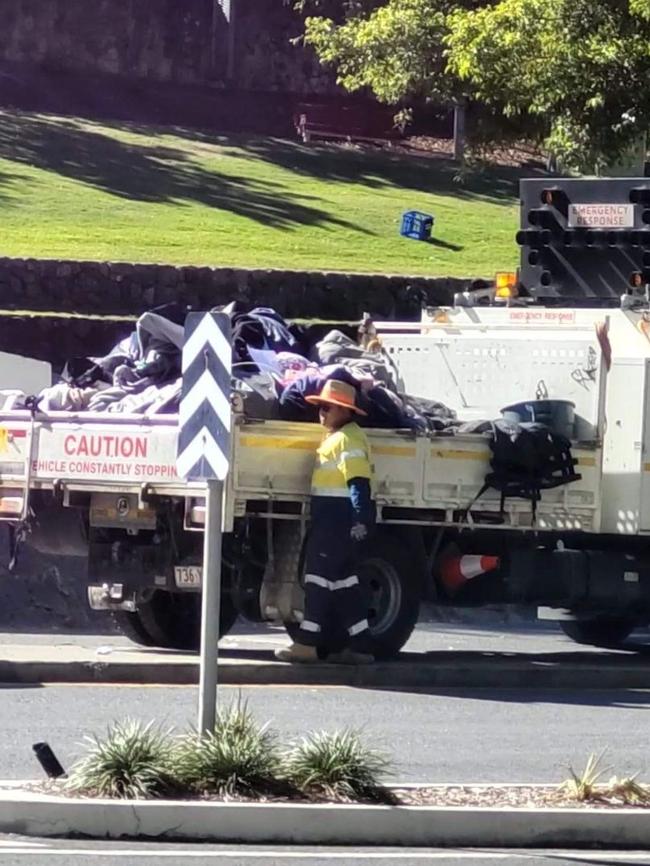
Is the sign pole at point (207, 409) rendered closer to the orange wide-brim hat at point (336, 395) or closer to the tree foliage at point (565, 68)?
the orange wide-brim hat at point (336, 395)

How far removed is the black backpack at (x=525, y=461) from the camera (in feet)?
44.3

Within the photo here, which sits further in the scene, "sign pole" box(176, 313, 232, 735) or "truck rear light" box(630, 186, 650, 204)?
"truck rear light" box(630, 186, 650, 204)

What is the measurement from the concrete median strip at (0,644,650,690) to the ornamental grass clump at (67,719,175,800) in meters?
4.44

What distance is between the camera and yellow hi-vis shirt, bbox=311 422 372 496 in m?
12.9

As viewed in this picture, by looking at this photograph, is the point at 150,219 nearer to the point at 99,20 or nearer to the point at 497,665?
the point at 99,20

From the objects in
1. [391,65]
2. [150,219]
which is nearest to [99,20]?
[150,219]

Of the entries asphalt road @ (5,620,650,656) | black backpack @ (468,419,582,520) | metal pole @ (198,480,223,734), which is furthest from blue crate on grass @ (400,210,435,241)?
metal pole @ (198,480,223,734)

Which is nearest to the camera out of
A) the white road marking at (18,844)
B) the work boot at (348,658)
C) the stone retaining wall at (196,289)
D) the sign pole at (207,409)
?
the white road marking at (18,844)

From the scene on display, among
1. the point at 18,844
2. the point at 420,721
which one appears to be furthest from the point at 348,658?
the point at 18,844

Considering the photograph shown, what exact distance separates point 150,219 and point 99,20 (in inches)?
539

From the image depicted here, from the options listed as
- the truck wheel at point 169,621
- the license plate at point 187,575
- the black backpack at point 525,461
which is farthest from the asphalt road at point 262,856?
the truck wheel at point 169,621

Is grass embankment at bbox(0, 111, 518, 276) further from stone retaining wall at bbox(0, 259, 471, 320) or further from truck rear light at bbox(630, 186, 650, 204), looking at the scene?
truck rear light at bbox(630, 186, 650, 204)

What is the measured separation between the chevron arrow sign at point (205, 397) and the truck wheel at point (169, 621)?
5197 mm

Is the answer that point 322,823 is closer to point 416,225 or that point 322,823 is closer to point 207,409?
point 207,409
